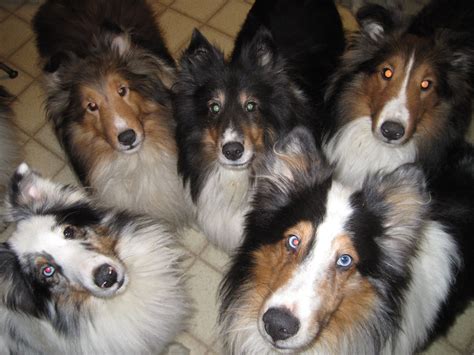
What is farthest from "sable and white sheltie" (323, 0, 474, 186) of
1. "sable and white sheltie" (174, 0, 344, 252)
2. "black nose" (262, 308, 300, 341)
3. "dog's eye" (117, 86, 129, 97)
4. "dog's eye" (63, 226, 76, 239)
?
"dog's eye" (63, 226, 76, 239)

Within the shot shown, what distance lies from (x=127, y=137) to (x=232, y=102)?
82 cm

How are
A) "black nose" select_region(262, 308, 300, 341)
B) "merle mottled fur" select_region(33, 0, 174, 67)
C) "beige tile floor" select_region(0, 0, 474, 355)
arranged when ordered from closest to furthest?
1. "black nose" select_region(262, 308, 300, 341)
2. "beige tile floor" select_region(0, 0, 474, 355)
3. "merle mottled fur" select_region(33, 0, 174, 67)

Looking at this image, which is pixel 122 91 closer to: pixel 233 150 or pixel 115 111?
pixel 115 111

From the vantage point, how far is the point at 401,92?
9.24ft

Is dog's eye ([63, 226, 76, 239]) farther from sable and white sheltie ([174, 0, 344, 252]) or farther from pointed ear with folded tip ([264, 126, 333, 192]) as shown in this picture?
pointed ear with folded tip ([264, 126, 333, 192])

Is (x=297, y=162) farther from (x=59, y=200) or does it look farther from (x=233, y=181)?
(x=59, y=200)

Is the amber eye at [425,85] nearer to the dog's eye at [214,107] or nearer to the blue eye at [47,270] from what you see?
the dog's eye at [214,107]

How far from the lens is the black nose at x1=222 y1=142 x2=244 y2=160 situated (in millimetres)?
2850

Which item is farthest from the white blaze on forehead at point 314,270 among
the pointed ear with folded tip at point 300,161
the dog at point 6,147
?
the dog at point 6,147

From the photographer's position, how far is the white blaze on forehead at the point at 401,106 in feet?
9.17

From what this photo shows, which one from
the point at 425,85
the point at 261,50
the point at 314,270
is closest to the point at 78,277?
the point at 314,270

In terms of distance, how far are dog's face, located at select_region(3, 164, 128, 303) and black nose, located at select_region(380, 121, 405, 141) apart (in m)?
1.86

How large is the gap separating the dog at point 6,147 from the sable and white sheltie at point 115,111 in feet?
2.35

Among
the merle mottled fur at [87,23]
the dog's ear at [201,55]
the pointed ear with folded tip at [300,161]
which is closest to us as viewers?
the pointed ear with folded tip at [300,161]
